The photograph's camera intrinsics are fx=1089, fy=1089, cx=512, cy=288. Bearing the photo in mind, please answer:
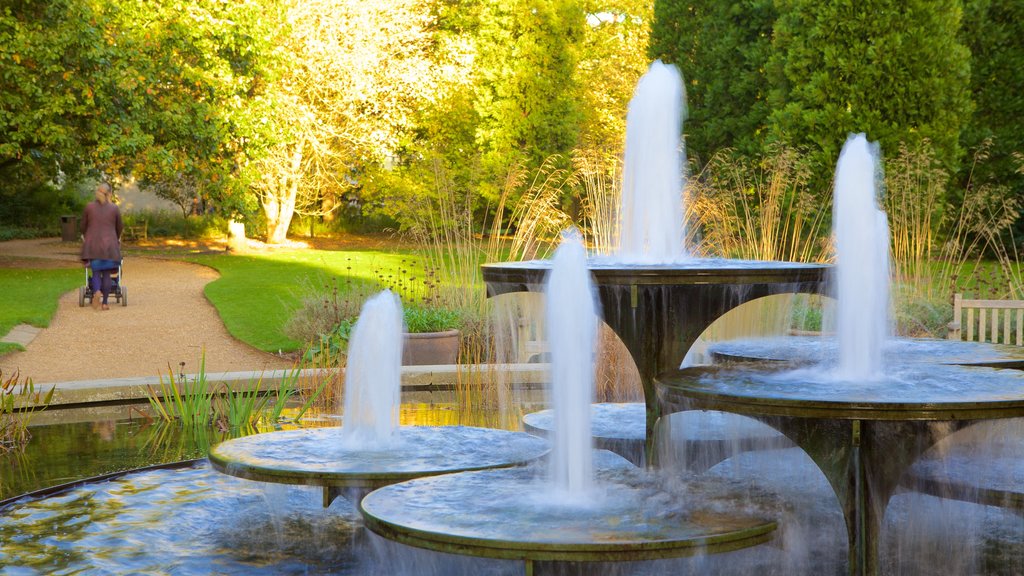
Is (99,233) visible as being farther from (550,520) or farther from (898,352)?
(550,520)

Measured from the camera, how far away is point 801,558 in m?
4.48

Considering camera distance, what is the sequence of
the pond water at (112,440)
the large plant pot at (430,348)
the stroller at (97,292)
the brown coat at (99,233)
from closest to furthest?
the pond water at (112,440) < the large plant pot at (430,348) < the brown coat at (99,233) < the stroller at (97,292)

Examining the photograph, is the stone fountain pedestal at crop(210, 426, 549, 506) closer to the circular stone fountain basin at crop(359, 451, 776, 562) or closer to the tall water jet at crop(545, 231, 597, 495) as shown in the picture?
the circular stone fountain basin at crop(359, 451, 776, 562)

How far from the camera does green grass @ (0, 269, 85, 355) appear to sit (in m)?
13.5

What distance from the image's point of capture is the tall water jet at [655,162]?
563 cm

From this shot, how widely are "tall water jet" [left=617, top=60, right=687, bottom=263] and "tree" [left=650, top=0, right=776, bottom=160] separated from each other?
13.7m

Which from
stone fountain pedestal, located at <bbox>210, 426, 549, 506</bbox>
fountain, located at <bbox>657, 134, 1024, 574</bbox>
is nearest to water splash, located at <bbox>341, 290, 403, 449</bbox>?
stone fountain pedestal, located at <bbox>210, 426, 549, 506</bbox>

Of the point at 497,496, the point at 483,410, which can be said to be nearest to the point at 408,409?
the point at 483,410

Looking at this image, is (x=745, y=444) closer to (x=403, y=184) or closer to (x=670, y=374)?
(x=670, y=374)

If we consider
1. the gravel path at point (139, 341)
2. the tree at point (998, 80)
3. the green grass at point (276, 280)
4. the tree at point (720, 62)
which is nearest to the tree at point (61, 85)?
the gravel path at point (139, 341)

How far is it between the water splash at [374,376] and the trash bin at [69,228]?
28.1 metres

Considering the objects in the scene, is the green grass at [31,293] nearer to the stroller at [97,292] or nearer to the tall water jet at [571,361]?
the stroller at [97,292]

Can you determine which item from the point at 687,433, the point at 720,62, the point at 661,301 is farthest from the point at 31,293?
the point at 661,301

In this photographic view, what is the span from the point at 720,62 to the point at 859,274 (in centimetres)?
1657
